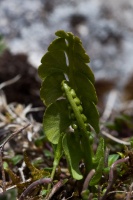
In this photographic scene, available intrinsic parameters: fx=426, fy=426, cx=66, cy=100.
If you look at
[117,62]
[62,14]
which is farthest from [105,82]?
[62,14]

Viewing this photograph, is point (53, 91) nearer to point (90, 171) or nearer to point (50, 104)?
point (50, 104)

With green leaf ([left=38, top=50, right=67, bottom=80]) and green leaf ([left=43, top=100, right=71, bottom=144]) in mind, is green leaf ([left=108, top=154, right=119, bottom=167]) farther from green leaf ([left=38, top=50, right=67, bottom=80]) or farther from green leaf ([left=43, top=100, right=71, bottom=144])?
green leaf ([left=38, top=50, right=67, bottom=80])

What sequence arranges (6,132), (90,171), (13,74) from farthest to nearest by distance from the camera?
(13,74)
(6,132)
(90,171)

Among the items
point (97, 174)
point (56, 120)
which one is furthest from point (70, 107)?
point (97, 174)

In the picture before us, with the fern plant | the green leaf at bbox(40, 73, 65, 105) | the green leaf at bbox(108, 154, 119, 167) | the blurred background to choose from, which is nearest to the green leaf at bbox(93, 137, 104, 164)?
the fern plant

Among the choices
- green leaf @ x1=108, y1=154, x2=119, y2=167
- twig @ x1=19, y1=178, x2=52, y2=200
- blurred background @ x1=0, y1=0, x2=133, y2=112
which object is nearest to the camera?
twig @ x1=19, y1=178, x2=52, y2=200

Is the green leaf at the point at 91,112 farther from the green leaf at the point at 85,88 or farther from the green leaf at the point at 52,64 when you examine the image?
the green leaf at the point at 52,64
